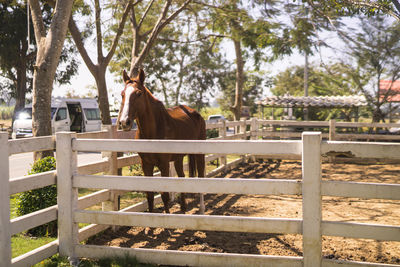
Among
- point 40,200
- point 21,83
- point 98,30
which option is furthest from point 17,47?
point 40,200

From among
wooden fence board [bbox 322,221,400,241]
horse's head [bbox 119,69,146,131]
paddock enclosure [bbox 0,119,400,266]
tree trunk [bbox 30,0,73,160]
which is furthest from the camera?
tree trunk [bbox 30,0,73,160]

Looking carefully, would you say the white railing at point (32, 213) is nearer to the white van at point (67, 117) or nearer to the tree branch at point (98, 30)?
the tree branch at point (98, 30)

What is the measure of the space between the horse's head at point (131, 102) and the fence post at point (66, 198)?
2.02 feet

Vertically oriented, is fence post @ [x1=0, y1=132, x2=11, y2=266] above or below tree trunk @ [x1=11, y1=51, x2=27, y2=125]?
below

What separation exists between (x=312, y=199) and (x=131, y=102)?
7.49 ft

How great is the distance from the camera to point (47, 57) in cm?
604

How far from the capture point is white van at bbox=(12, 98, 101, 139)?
1903 centimetres

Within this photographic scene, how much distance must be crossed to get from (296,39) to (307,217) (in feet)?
23.8

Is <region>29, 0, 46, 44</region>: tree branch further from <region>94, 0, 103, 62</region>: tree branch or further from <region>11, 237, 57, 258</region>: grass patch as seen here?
<region>11, 237, 57, 258</region>: grass patch

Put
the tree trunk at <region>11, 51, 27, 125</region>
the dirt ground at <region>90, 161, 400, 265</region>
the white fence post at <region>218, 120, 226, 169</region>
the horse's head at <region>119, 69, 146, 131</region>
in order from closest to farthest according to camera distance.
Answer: the horse's head at <region>119, 69, 146, 131</region> < the dirt ground at <region>90, 161, 400, 265</region> < the white fence post at <region>218, 120, 226, 169</region> < the tree trunk at <region>11, 51, 27, 125</region>

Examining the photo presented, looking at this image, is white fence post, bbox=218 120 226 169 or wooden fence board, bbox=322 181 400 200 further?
white fence post, bbox=218 120 226 169

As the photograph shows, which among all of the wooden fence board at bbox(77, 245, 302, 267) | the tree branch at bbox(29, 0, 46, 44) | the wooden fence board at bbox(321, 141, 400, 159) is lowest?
the wooden fence board at bbox(77, 245, 302, 267)

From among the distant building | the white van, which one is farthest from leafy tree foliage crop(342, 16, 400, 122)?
the white van

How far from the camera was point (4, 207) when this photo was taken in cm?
322
